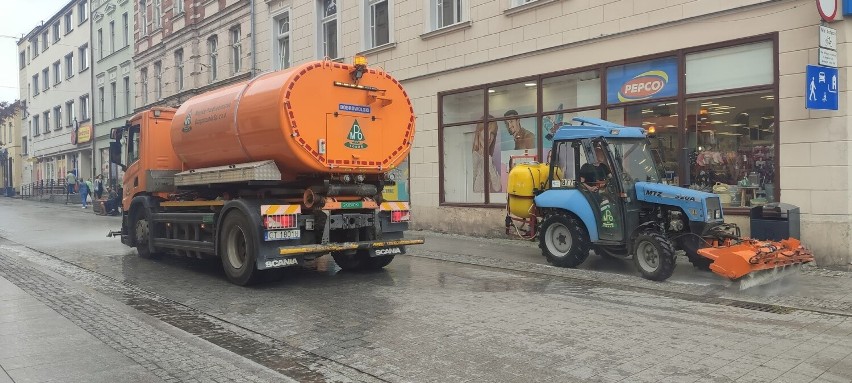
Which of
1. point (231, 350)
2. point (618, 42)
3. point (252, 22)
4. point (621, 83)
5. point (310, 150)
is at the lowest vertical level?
point (231, 350)

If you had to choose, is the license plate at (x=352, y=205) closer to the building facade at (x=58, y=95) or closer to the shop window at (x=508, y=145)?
the shop window at (x=508, y=145)

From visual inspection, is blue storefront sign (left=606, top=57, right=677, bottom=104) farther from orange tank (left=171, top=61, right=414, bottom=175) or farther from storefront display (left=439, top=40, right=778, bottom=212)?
orange tank (left=171, top=61, right=414, bottom=175)

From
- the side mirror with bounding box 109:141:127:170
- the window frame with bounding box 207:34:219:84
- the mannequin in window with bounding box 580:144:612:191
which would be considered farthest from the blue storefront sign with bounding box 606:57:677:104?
the window frame with bounding box 207:34:219:84

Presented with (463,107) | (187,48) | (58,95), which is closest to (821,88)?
(463,107)

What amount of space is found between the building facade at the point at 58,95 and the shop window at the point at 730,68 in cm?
3623

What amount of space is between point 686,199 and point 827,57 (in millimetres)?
3138

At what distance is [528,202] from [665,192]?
254cm

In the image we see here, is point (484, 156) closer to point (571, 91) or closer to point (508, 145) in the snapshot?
point (508, 145)

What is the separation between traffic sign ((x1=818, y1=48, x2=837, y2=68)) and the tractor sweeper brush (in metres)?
2.76

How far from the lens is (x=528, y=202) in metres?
10.6

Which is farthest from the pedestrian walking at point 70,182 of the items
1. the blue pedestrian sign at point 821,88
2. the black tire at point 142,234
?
the blue pedestrian sign at point 821,88

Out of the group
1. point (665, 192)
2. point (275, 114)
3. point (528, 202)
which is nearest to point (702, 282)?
point (665, 192)

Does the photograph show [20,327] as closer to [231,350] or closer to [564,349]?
[231,350]

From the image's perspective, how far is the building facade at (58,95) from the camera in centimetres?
3956
